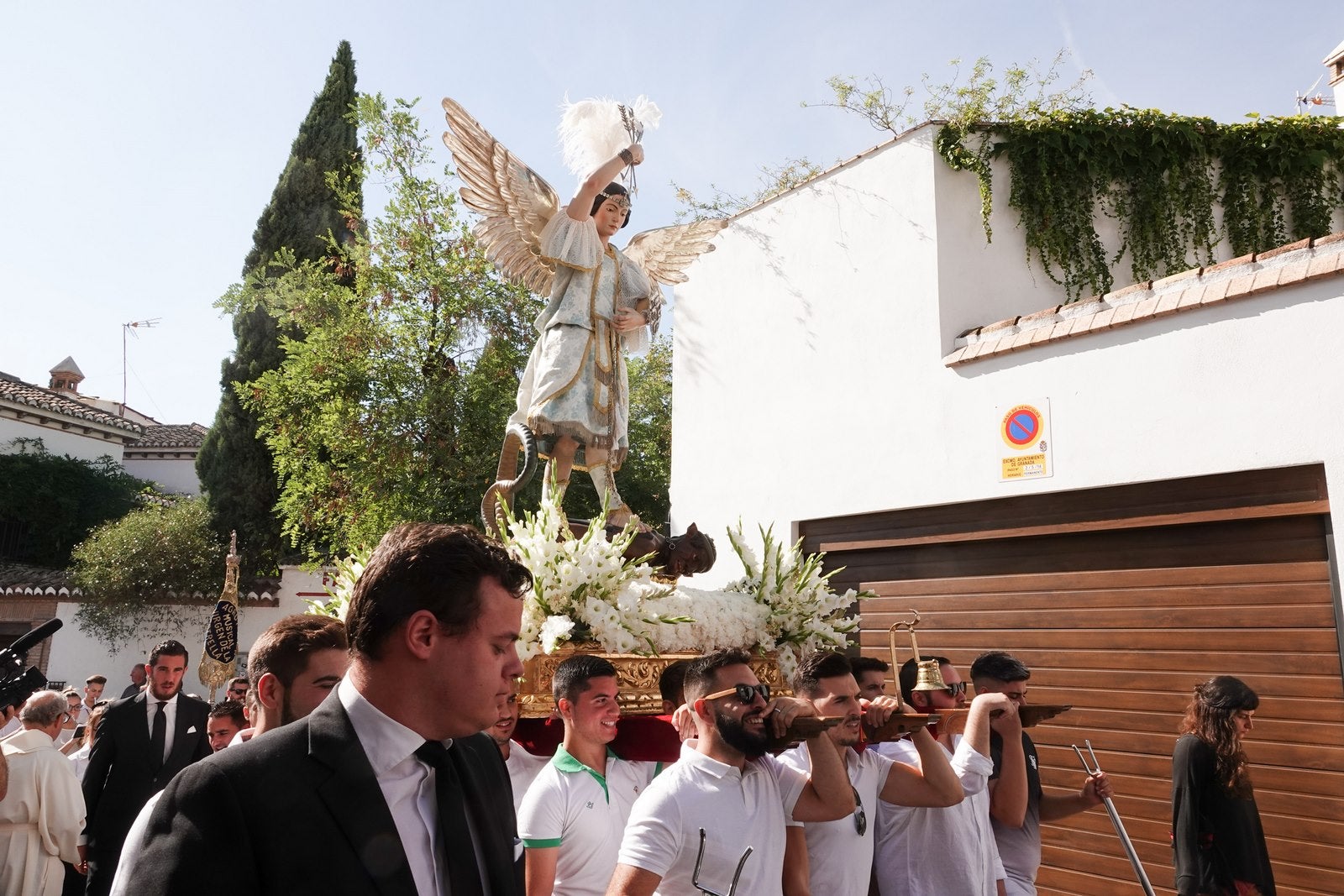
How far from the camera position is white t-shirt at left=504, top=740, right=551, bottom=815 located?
4.39 metres

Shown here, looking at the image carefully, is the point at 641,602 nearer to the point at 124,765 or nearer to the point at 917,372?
the point at 124,765

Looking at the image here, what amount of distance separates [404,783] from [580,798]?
6.50 feet

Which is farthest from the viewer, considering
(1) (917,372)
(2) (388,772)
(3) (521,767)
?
(1) (917,372)

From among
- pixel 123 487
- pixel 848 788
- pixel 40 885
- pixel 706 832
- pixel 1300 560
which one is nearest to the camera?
pixel 706 832

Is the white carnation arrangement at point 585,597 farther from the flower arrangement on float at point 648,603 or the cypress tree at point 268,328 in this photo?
the cypress tree at point 268,328

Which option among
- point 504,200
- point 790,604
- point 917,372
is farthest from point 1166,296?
point 504,200

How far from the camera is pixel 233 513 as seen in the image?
2139 centimetres

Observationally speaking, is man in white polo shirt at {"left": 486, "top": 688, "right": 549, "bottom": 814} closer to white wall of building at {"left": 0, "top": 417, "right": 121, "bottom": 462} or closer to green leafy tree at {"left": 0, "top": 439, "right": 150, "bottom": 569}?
green leafy tree at {"left": 0, "top": 439, "right": 150, "bottom": 569}

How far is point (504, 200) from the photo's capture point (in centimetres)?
598

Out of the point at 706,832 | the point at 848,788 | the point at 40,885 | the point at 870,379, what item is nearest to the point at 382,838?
the point at 706,832

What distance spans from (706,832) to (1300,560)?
15.9 ft

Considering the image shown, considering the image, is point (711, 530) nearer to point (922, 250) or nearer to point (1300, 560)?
point (922, 250)

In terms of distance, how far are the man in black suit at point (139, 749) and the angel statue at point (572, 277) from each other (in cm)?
184

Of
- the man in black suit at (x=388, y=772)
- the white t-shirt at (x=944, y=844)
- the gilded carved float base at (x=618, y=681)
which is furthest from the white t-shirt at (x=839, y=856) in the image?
the man in black suit at (x=388, y=772)
